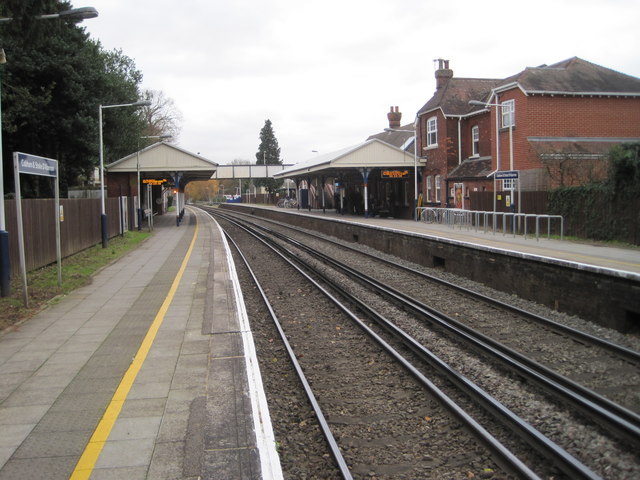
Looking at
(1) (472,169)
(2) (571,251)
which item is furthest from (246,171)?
(2) (571,251)

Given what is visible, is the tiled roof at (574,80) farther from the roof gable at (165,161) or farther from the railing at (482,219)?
the roof gable at (165,161)

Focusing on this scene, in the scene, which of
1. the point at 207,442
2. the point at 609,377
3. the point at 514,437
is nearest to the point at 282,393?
the point at 207,442

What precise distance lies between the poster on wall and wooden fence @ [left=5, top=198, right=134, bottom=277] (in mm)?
19855

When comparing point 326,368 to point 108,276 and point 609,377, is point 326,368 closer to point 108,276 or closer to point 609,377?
point 609,377

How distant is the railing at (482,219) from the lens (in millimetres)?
23000

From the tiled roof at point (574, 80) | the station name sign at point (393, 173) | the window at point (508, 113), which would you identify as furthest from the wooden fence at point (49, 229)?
the station name sign at point (393, 173)

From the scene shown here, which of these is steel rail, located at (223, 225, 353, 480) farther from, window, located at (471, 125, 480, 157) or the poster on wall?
window, located at (471, 125, 480, 157)

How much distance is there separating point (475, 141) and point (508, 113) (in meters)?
6.90

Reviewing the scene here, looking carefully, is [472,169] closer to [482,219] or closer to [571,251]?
[482,219]

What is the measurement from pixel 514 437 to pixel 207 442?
265 cm

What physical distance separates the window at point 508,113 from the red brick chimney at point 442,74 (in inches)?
454

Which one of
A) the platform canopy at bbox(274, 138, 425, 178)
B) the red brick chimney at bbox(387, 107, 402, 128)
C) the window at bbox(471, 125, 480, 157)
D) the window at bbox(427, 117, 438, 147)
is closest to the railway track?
the window at bbox(471, 125, 480, 157)

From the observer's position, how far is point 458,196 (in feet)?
113

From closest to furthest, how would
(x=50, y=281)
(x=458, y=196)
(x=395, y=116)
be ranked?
(x=50, y=281) < (x=458, y=196) < (x=395, y=116)
